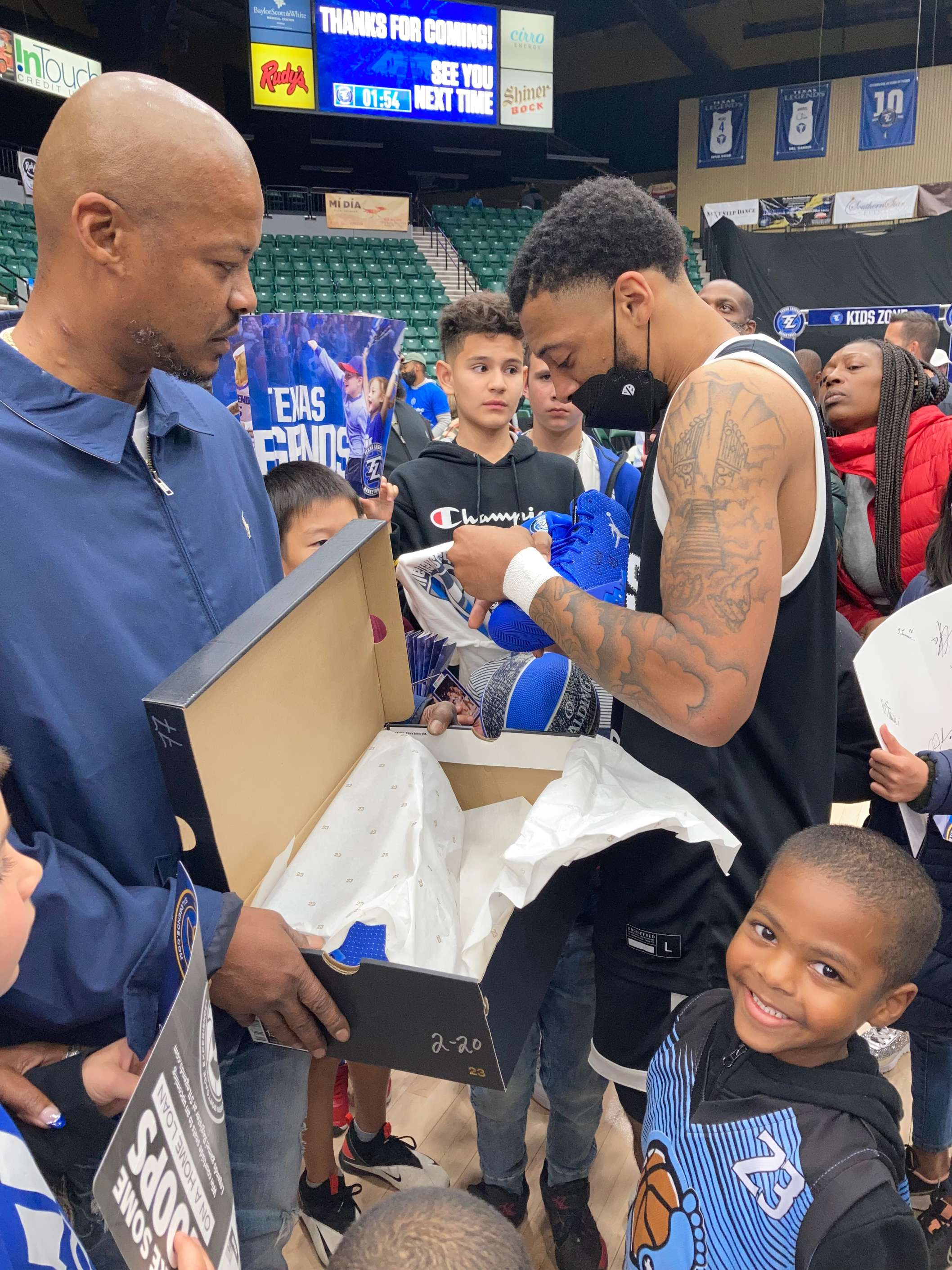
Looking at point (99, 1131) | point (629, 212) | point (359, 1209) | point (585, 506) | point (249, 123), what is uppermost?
point (249, 123)

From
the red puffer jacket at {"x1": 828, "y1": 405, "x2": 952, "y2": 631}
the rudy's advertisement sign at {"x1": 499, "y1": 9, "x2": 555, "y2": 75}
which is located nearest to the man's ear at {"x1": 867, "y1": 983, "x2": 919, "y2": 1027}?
the red puffer jacket at {"x1": 828, "y1": 405, "x2": 952, "y2": 631}

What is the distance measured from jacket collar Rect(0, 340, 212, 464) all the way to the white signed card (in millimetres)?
1167

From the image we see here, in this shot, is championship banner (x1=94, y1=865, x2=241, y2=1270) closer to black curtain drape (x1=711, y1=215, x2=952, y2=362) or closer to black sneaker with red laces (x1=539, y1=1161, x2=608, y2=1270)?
black sneaker with red laces (x1=539, y1=1161, x2=608, y2=1270)

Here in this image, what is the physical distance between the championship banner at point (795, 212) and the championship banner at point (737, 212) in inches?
3.1

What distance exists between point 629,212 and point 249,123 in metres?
16.9

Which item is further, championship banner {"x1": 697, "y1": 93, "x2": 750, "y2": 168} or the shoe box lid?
championship banner {"x1": 697, "y1": 93, "x2": 750, "y2": 168}

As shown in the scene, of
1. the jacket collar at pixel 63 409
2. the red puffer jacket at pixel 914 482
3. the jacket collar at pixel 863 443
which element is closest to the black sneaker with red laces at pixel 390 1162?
the jacket collar at pixel 63 409

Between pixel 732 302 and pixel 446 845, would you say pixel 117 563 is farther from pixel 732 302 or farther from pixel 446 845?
pixel 732 302

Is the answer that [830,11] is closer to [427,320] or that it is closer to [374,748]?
[427,320]

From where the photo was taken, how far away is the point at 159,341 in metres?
1.12

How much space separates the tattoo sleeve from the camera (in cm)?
109

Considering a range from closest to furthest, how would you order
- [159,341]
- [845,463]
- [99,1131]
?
[99,1131] < [159,341] < [845,463]

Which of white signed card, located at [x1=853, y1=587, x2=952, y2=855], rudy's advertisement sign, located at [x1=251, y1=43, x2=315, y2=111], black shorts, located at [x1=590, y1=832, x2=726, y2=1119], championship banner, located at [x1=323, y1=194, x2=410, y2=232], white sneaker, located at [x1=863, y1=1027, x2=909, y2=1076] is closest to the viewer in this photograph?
black shorts, located at [x1=590, y1=832, x2=726, y2=1119]

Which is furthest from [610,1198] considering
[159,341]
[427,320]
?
[427,320]
